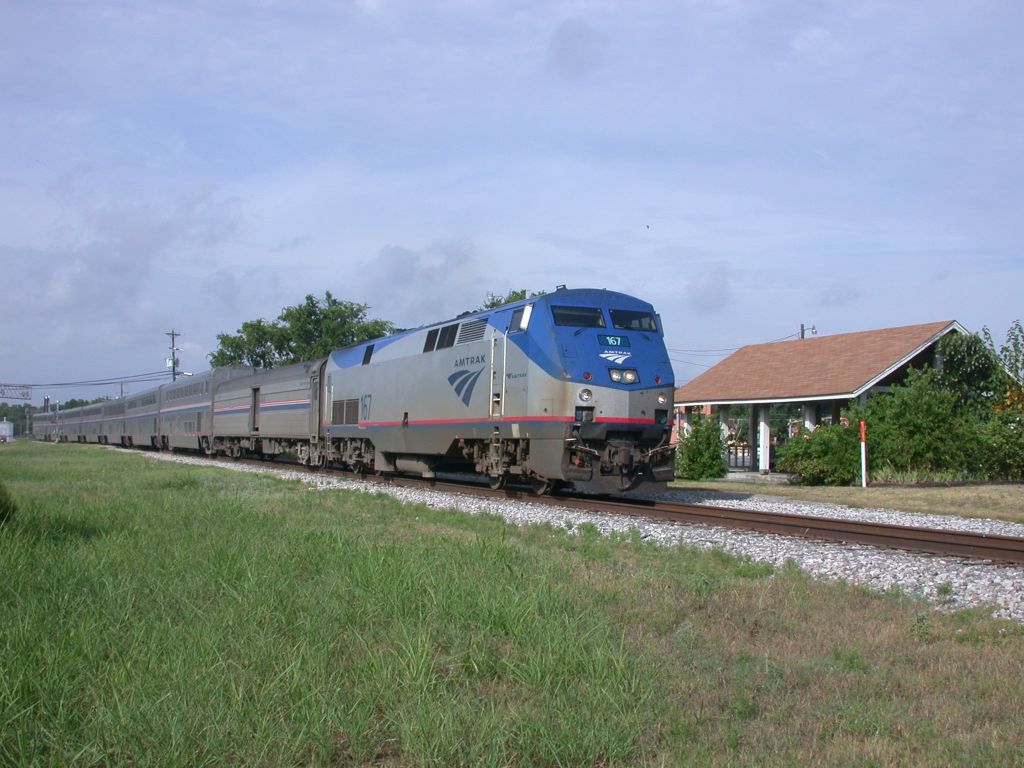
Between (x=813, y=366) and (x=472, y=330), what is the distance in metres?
16.9

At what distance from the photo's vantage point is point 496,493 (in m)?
17.9

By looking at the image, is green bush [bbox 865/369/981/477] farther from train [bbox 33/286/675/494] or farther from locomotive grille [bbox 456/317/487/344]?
locomotive grille [bbox 456/317/487/344]

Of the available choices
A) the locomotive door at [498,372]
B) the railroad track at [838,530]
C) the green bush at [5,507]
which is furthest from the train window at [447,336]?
the green bush at [5,507]

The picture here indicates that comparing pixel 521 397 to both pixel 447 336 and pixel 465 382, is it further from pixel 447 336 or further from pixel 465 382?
pixel 447 336

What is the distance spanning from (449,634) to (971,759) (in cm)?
308

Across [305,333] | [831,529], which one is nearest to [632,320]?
[831,529]

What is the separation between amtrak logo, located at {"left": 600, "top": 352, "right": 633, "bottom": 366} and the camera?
1538 centimetres

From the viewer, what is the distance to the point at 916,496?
774 inches

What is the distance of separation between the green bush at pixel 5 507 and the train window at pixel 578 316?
8.66 m

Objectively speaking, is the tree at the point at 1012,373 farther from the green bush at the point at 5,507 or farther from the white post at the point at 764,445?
the green bush at the point at 5,507

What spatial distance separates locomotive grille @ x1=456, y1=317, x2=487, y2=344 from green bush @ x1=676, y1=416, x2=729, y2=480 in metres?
10.9

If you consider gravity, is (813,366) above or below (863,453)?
above

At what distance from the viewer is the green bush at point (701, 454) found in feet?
87.5

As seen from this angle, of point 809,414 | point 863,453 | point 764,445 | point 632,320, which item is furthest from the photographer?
point 764,445
